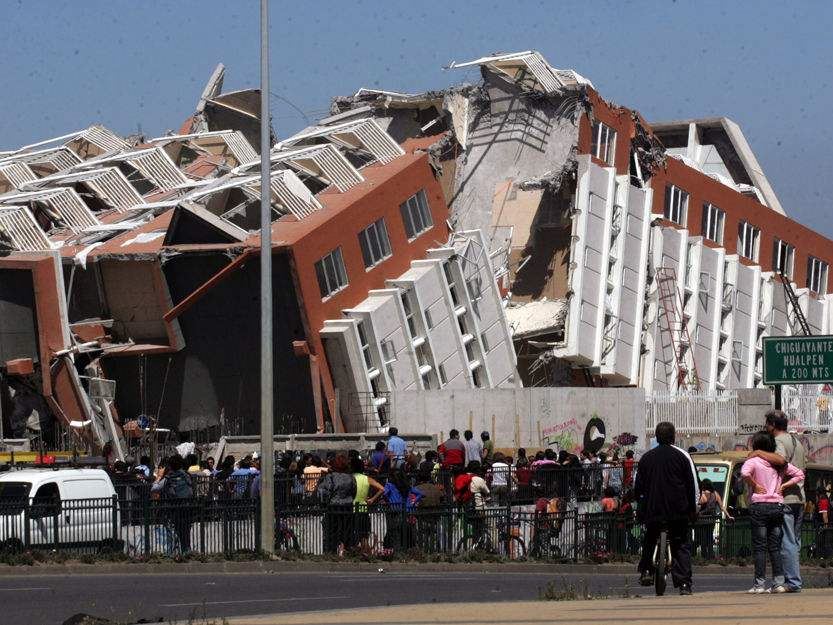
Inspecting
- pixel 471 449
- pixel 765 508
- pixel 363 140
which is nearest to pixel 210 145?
pixel 363 140

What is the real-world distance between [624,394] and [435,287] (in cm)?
693

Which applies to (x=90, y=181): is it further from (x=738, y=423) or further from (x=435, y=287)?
(x=738, y=423)

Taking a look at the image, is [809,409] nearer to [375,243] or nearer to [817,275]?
[375,243]

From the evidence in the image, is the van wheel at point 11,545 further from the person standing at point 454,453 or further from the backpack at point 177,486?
the person standing at point 454,453

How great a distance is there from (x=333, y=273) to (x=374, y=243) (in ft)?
7.86

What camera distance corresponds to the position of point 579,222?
49531mm

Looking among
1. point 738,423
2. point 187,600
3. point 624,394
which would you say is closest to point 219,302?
point 624,394

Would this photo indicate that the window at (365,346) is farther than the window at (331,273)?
Yes

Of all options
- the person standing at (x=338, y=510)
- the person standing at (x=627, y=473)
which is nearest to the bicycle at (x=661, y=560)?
the person standing at (x=338, y=510)

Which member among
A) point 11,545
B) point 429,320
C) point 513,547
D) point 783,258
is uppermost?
point 783,258

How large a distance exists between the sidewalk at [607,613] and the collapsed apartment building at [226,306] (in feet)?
90.9

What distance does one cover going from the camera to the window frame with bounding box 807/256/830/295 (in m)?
65.4

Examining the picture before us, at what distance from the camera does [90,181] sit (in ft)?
159

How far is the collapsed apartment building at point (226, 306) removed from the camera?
138 ft
